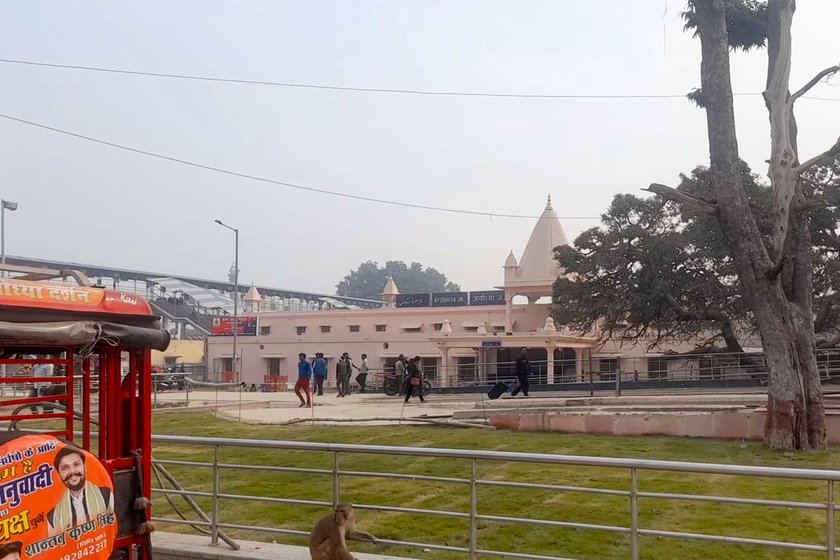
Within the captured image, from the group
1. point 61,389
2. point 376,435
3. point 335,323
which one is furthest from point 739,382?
point 335,323

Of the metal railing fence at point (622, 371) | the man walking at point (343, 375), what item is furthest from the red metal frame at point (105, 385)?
the man walking at point (343, 375)

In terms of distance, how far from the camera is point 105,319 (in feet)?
17.2

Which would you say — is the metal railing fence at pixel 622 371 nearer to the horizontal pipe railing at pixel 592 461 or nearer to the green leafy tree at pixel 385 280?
the horizontal pipe railing at pixel 592 461

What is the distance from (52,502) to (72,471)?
0.63 ft

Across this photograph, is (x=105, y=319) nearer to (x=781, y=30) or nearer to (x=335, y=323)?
(x=781, y=30)

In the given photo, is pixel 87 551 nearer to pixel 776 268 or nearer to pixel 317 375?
pixel 776 268

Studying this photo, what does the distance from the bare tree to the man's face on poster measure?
40.6 ft

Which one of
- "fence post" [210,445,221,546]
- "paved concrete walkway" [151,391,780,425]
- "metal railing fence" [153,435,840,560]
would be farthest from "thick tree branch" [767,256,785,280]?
"fence post" [210,445,221,546]

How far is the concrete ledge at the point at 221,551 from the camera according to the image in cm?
706

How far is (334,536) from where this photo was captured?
6.32 metres

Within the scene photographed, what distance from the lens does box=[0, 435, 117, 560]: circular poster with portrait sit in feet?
13.9

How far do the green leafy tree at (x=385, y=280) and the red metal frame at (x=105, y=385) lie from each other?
414 ft

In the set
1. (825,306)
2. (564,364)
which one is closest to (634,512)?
(825,306)

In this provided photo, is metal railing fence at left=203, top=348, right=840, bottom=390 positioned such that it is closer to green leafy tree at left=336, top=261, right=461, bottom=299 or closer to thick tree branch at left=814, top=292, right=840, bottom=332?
thick tree branch at left=814, top=292, right=840, bottom=332
